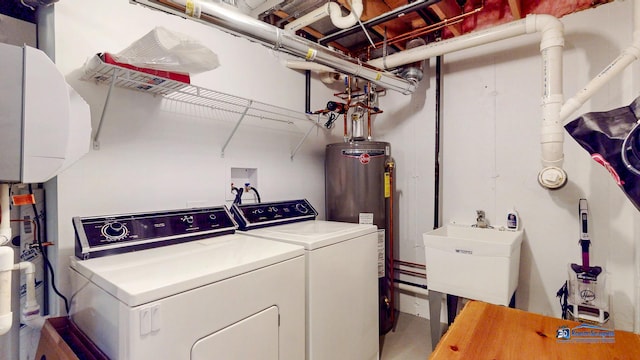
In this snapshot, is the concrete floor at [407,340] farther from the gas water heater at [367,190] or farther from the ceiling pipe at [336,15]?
the ceiling pipe at [336,15]

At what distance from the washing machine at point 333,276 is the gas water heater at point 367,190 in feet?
1.26

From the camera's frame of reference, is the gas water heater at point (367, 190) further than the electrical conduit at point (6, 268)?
Yes

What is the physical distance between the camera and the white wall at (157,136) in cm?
141

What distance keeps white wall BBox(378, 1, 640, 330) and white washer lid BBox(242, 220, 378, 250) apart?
3.60 ft

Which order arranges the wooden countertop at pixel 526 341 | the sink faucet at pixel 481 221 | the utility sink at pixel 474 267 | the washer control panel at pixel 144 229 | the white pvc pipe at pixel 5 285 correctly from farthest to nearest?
1. the sink faucet at pixel 481 221
2. the utility sink at pixel 474 267
3. the washer control panel at pixel 144 229
4. the white pvc pipe at pixel 5 285
5. the wooden countertop at pixel 526 341

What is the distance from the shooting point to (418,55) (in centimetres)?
238

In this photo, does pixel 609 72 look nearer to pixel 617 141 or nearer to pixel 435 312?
pixel 617 141

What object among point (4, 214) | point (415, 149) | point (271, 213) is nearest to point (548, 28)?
point (415, 149)

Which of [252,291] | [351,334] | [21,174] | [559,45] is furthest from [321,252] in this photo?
[559,45]

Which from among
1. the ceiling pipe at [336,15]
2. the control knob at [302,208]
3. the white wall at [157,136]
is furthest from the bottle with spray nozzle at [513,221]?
the ceiling pipe at [336,15]

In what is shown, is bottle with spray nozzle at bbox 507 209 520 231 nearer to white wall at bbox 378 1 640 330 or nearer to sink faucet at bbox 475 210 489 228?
white wall at bbox 378 1 640 330

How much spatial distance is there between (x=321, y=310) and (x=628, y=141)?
1409 mm

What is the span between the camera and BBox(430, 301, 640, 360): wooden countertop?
2.50ft

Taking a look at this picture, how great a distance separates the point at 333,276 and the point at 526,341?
98 centimetres
